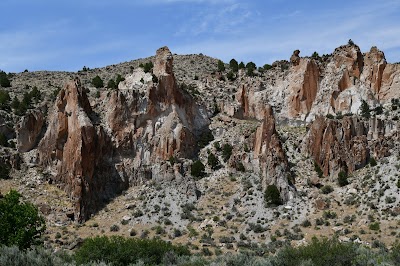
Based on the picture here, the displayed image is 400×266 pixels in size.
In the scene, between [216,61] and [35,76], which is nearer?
[35,76]

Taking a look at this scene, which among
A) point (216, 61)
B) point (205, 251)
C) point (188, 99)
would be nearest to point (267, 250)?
point (205, 251)

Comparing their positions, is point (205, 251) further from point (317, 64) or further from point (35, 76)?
point (35, 76)

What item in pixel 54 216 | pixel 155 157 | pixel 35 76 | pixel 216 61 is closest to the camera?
pixel 54 216

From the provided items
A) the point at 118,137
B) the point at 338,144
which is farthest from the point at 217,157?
the point at 338,144

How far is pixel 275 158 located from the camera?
63.1m

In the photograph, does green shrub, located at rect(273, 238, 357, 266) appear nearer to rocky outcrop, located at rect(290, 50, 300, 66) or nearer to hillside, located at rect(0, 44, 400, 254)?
hillside, located at rect(0, 44, 400, 254)

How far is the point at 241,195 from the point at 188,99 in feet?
64.7

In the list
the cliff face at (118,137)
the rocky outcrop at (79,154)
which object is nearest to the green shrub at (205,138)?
the cliff face at (118,137)

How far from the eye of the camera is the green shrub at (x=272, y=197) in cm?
5988

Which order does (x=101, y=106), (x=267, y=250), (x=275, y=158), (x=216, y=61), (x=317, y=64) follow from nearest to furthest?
(x=267, y=250), (x=275, y=158), (x=101, y=106), (x=317, y=64), (x=216, y=61)

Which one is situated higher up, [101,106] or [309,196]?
[101,106]

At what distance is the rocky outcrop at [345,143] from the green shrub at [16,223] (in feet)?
118

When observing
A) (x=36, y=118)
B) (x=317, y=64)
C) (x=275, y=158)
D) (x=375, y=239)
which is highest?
(x=317, y=64)

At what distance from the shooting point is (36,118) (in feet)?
228
